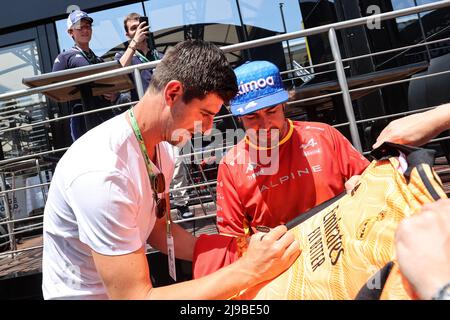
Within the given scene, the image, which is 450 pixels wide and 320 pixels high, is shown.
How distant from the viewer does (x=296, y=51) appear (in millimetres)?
6824

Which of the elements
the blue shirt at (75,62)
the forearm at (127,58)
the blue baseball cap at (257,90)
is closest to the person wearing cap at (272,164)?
the blue baseball cap at (257,90)

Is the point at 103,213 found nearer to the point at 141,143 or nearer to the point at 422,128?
the point at 141,143

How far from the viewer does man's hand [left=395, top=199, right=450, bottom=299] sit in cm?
70

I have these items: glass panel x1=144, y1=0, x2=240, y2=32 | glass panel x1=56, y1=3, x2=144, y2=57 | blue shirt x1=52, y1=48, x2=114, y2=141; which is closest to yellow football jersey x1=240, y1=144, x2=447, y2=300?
blue shirt x1=52, y1=48, x2=114, y2=141

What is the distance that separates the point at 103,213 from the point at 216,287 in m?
0.42

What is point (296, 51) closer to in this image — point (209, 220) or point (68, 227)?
point (209, 220)

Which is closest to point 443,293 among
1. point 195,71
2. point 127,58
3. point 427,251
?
point 427,251

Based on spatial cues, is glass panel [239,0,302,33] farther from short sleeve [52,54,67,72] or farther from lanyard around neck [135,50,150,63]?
short sleeve [52,54,67,72]

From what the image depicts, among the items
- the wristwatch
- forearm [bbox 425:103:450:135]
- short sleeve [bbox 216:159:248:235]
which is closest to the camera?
the wristwatch

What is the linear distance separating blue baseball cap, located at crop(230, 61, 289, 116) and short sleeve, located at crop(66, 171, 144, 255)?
87 cm

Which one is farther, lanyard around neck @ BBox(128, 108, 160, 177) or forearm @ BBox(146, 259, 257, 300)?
lanyard around neck @ BBox(128, 108, 160, 177)
